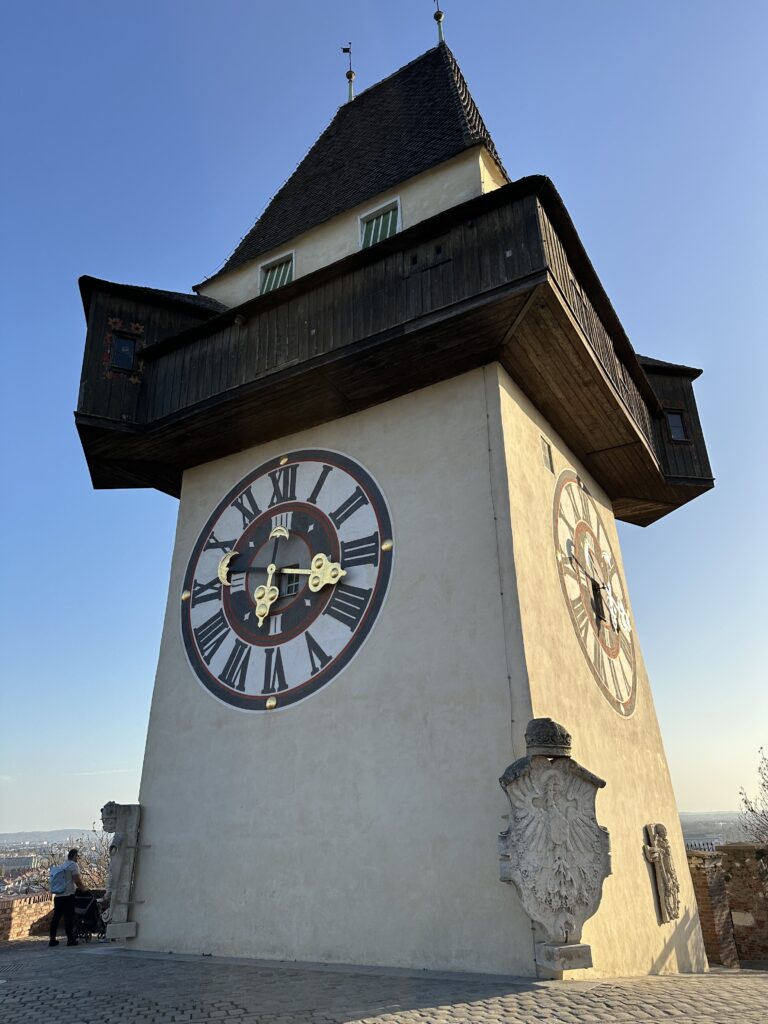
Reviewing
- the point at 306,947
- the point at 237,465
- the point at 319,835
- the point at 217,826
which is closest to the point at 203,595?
the point at 237,465

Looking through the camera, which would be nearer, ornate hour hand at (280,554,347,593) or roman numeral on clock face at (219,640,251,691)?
ornate hour hand at (280,554,347,593)

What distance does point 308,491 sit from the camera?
8367 millimetres

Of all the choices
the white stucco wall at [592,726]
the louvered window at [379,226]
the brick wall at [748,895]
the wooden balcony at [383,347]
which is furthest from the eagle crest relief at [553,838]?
the brick wall at [748,895]

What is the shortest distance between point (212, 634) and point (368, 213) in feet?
17.3

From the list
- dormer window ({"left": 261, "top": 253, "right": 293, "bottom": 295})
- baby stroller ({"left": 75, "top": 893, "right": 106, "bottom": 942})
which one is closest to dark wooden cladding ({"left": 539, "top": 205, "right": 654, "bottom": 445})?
dormer window ({"left": 261, "top": 253, "right": 293, "bottom": 295})

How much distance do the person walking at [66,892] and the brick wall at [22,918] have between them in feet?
5.23

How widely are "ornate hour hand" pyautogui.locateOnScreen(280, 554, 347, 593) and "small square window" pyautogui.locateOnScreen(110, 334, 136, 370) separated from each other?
3636mm

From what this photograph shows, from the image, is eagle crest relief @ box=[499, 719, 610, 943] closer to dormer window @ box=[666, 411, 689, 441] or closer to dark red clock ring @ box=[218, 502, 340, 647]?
dark red clock ring @ box=[218, 502, 340, 647]

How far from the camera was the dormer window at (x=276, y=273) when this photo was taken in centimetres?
1008

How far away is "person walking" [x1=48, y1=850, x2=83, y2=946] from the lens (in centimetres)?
824

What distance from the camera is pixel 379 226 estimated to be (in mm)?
9328

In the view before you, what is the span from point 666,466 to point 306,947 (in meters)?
7.60

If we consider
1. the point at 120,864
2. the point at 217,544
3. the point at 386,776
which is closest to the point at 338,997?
the point at 386,776

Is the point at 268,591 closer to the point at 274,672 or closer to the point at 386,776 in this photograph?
the point at 274,672
